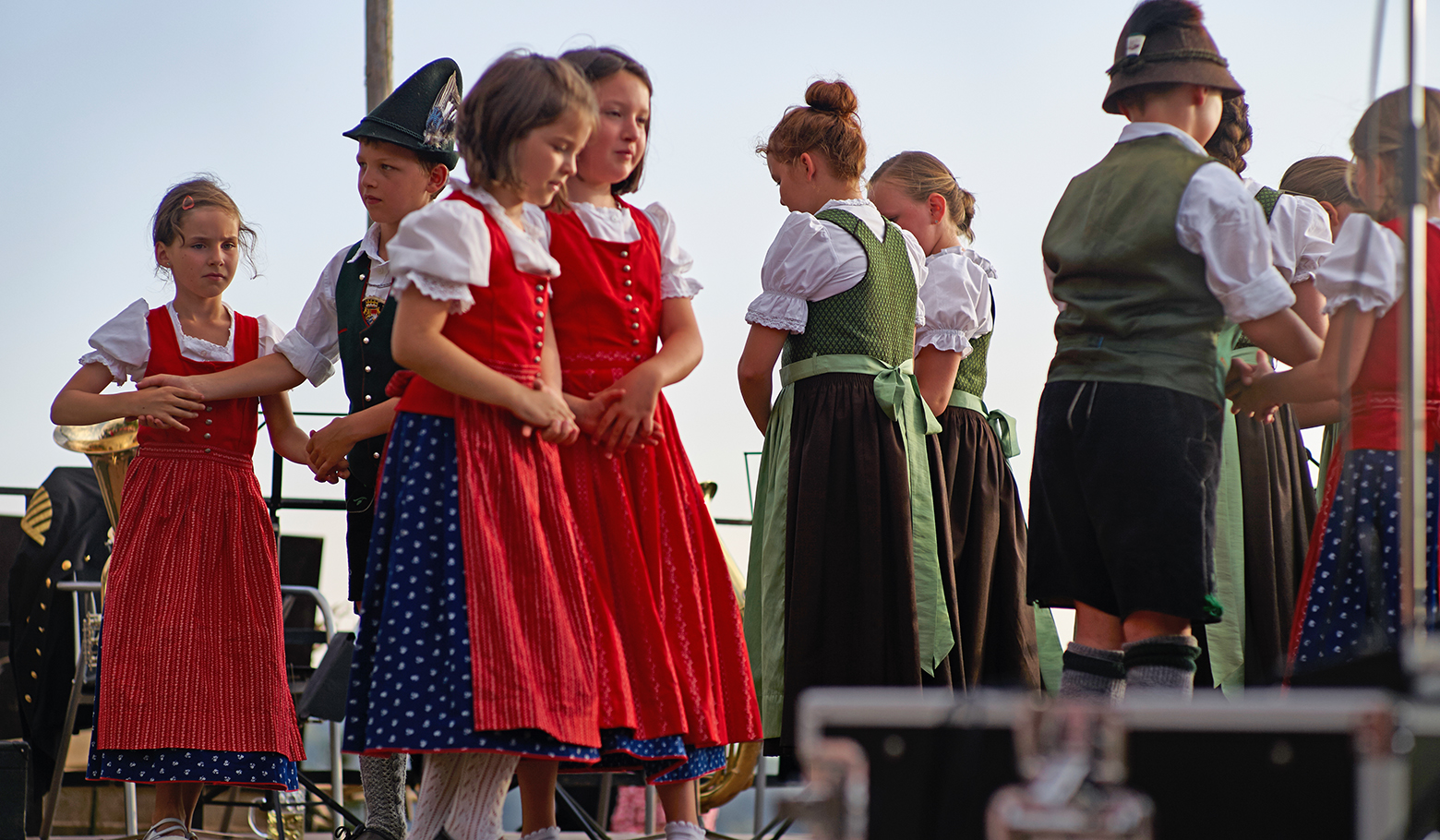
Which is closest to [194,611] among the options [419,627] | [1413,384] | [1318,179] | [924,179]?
[419,627]

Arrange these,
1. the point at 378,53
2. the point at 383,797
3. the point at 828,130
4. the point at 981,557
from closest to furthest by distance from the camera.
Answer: the point at 383,797, the point at 828,130, the point at 981,557, the point at 378,53

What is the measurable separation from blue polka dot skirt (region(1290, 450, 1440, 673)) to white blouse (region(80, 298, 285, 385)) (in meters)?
2.27

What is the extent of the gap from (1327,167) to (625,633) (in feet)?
7.98

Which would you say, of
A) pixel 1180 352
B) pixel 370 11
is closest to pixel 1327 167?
pixel 1180 352

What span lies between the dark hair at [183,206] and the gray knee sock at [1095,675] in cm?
206

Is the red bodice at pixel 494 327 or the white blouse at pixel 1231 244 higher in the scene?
the white blouse at pixel 1231 244

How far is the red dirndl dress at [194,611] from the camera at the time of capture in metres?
2.82

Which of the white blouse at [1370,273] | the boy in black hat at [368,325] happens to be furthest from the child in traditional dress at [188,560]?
the white blouse at [1370,273]

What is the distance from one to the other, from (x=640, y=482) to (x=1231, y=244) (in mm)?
1022

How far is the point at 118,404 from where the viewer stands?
288 cm

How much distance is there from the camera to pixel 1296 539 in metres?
3.16

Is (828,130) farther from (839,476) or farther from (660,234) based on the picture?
(660,234)

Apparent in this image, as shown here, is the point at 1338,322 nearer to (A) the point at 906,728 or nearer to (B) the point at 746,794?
(A) the point at 906,728

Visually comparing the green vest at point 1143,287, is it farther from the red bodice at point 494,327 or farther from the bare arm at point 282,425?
the bare arm at point 282,425
